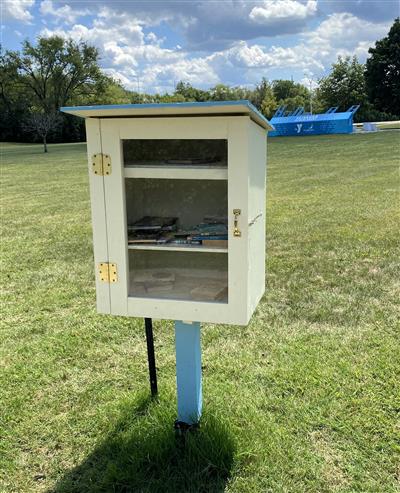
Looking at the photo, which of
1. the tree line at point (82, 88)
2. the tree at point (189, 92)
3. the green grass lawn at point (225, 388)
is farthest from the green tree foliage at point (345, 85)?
the green grass lawn at point (225, 388)

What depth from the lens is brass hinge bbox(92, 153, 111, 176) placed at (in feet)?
6.13

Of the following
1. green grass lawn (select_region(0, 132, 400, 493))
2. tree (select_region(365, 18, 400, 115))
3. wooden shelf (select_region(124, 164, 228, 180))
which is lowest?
green grass lawn (select_region(0, 132, 400, 493))

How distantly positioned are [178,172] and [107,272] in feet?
1.58

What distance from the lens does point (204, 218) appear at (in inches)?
86.0

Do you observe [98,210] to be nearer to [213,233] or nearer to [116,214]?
[116,214]

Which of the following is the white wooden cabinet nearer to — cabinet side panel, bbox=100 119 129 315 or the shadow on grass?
cabinet side panel, bbox=100 119 129 315

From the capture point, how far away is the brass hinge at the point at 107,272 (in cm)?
196

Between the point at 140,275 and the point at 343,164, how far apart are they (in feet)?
43.4

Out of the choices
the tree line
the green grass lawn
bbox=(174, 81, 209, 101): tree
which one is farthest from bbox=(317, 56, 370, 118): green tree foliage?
the green grass lawn

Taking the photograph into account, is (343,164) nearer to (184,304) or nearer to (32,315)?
(32,315)

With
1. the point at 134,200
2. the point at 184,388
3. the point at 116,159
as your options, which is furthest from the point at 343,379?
the point at 116,159

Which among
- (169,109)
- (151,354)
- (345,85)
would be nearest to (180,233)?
(169,109)

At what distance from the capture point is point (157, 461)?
7.02 feet

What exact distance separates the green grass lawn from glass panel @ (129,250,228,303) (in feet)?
2.25
